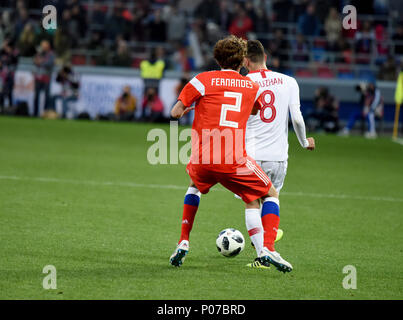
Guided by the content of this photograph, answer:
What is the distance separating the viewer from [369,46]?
85.1ft

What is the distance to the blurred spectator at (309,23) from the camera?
25.9 m

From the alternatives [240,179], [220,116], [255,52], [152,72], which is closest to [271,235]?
[240,179]

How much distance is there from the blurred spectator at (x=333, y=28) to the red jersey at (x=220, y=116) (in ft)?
66.1

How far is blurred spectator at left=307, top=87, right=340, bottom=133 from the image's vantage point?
2269cm

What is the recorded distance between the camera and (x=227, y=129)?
618 cm

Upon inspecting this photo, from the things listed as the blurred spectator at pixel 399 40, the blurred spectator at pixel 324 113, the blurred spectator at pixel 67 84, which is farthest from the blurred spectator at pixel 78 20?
the blurred spectator at pixel 399 40

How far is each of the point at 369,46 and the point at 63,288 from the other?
72.7 feet

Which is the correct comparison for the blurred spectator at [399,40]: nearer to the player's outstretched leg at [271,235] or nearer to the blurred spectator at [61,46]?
the blurred spectator at [61,46]

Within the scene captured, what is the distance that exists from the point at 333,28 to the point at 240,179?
20375mm

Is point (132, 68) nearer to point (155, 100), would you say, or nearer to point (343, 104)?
point (155, 100)

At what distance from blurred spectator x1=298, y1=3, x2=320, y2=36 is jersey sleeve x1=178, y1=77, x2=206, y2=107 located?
20536 millimetres

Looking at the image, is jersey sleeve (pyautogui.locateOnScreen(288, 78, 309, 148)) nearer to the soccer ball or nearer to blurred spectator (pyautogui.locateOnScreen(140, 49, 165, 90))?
the soccer ball

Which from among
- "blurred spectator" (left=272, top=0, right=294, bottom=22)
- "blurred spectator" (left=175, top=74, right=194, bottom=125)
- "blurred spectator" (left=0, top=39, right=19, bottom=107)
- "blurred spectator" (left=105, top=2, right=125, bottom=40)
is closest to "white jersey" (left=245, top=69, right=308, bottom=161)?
"blurred spectator" (left=175, top=74, right=194, bottom=125)

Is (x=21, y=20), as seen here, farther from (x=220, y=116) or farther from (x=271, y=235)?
(x=271, y=235)
